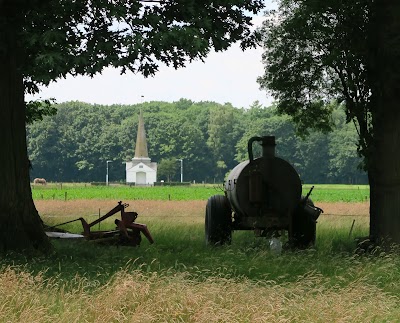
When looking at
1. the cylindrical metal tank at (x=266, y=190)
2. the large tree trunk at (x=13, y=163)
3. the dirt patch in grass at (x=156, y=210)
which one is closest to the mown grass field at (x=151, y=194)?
the dirt patch in grass at (x=156, y=210)

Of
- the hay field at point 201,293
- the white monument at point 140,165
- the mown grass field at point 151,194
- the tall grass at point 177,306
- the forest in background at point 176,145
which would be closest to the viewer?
the tall grass at point 177,306

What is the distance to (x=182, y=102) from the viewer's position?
606ft

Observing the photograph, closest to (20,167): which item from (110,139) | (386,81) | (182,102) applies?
(386,81)

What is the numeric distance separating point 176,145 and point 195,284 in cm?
12915

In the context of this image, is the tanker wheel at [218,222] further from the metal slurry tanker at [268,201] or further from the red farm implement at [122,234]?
the red farm implement at [122,234]

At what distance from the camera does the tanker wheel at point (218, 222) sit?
68.5ft

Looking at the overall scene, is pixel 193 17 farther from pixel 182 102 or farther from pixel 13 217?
pixel 182 102

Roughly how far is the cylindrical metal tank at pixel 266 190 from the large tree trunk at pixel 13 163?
16.8 feet

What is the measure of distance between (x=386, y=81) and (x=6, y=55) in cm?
834

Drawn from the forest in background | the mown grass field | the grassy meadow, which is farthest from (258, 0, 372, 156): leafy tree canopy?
the forest in background

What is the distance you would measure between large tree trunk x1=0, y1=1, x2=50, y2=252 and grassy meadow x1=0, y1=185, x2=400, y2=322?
0.81m

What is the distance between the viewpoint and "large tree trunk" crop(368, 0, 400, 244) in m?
18.6

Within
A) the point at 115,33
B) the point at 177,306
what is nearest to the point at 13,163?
the point at 115,33

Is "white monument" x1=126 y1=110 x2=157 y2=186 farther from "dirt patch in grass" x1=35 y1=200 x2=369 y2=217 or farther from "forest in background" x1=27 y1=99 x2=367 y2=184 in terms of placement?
"dirt patch in grass" x1=35 y1=200 x2=369 y2=217
